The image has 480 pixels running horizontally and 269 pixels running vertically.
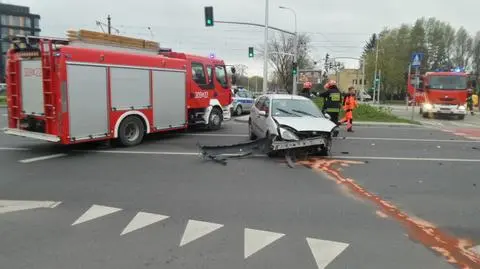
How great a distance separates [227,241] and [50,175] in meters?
4.93

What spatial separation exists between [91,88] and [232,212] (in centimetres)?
640

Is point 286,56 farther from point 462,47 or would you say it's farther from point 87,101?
point 87,101

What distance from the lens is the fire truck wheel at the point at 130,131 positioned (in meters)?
11.9

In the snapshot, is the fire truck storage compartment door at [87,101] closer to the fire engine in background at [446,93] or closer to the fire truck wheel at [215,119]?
the fire truck wheel at [215,119]

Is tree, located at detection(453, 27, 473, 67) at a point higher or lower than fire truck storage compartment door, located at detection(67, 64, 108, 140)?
higher

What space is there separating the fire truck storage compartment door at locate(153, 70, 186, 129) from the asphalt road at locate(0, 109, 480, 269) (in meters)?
2.58

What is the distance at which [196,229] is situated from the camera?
5.23 metres

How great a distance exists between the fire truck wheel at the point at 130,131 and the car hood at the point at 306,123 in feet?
13.4

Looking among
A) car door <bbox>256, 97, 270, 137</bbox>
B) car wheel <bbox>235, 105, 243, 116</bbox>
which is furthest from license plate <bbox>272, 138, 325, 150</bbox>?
car wheel <bbox>235, 105, 243, 116</bbox>

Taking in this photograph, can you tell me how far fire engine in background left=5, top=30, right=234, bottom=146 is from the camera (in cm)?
1023

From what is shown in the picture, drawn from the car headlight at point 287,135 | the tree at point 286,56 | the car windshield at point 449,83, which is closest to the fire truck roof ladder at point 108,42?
the car headlight at point 287,135

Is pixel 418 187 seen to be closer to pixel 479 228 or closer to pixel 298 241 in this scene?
pixel 479 228

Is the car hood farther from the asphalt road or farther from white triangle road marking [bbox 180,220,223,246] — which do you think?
white triangle road marking [bbox 180,220,223,246]

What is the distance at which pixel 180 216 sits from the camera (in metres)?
5.75
